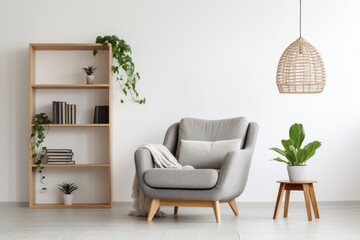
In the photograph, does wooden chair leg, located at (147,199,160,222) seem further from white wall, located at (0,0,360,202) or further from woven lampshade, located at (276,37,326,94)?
woven lampshade, located at (276,37,326,94)

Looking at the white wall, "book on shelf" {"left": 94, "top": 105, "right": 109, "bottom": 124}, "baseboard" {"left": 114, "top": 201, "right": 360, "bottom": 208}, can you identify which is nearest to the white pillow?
the white wall

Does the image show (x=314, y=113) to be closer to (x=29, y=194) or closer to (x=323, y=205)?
(x=323, y=205)

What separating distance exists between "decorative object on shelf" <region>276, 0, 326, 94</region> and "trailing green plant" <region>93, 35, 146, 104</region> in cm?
158

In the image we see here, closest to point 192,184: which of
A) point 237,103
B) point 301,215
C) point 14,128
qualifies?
point 301,215

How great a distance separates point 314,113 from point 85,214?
8.11 feet

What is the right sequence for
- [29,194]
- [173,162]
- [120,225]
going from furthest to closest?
[29,194], [173,162], [120,225]

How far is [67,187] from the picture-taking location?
278 inches

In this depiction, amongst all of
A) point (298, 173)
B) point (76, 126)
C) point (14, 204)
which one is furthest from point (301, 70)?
point (14, 204)

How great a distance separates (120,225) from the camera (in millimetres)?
5613

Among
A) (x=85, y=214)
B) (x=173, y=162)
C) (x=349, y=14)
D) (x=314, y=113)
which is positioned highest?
(x=349, y=14)

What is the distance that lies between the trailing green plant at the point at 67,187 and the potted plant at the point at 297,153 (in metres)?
2.19

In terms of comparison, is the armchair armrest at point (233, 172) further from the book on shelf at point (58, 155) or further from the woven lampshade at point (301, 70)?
the book on shelf at point (58, 155)

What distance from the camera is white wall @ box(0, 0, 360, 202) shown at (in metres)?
7.06

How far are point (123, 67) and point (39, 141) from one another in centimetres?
110
